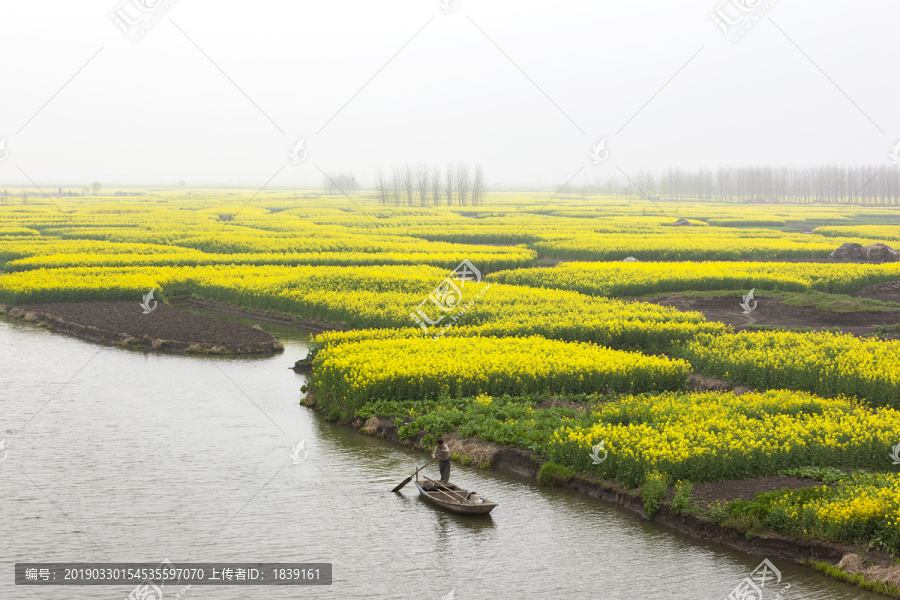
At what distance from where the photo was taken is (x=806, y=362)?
88.6 ft

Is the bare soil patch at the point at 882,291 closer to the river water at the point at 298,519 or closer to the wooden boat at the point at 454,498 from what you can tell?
the river water at the point at 298,519

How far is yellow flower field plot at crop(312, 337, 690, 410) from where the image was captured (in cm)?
2494

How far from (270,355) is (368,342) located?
235 inches

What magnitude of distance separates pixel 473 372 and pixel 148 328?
59.5 feet

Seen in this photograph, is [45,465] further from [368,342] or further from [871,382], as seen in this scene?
[871,382]

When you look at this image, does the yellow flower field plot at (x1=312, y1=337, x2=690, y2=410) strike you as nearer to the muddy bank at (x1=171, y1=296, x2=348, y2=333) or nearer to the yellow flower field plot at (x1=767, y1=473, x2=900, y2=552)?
the yellow flower field plot at (x1=767, y1=473, x2=900, y2=552)

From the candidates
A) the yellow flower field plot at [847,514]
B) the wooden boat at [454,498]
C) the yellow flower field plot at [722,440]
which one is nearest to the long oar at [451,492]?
the wooden boat at [454,498]

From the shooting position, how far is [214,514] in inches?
674

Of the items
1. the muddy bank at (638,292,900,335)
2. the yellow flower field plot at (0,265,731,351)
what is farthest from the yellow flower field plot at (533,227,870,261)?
the muddy bank at (638,292,900,335)

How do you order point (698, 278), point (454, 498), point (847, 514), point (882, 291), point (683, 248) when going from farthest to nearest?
point (683, 248), point (698, 278), point (882, 291), point (454, 498), point (847, 514)

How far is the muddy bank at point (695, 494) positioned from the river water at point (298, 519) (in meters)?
0.32

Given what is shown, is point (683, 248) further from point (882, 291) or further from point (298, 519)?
point (298, 519)

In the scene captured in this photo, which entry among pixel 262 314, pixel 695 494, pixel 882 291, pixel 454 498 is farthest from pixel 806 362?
pixel 882 291

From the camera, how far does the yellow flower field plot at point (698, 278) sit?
163ft
